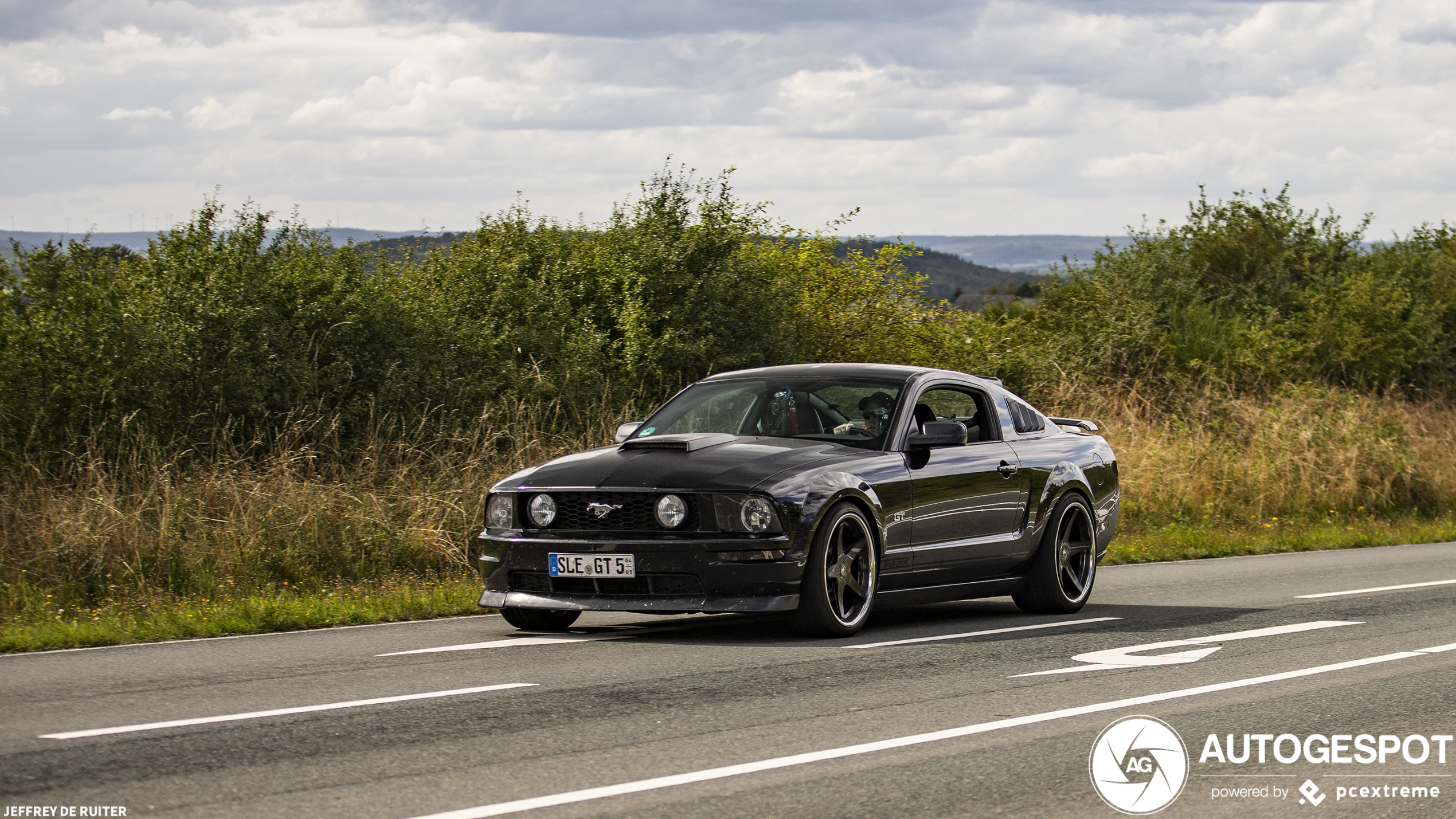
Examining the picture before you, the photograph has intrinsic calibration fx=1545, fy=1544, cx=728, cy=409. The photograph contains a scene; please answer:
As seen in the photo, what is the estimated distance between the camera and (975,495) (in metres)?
10.1

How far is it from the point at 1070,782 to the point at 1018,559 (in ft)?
16.8

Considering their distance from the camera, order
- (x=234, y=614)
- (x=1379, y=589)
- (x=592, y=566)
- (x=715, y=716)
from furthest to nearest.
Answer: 1. (x=1379, y=589)
2. (x=234, y=614)
3. (x=592, y=566)
4. (x=715, y=716)

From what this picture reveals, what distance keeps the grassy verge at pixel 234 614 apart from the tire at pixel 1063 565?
3907mm

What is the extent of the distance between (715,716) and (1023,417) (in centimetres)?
524

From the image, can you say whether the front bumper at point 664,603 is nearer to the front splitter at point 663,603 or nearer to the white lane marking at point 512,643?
the front splitter at point 663,603

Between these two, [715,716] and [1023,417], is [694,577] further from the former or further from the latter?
[1023,417]

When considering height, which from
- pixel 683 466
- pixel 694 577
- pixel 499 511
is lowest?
pixel 694 577

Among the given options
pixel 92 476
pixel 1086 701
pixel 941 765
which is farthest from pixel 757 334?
pixel 941 765

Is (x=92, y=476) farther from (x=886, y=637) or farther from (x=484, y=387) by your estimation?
(x=886, y=637)

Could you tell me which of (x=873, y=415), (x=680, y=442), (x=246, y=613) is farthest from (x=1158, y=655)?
(x=246, y=613)

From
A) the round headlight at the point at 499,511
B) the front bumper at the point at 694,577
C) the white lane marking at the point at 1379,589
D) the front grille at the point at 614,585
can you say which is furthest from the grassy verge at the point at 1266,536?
the round headlight at the point at 499,511

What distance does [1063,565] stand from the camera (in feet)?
36.0

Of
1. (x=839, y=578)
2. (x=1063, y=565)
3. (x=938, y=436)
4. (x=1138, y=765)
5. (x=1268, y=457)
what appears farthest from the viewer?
(x=1268, y=457)

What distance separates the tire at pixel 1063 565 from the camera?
35.4 ft
